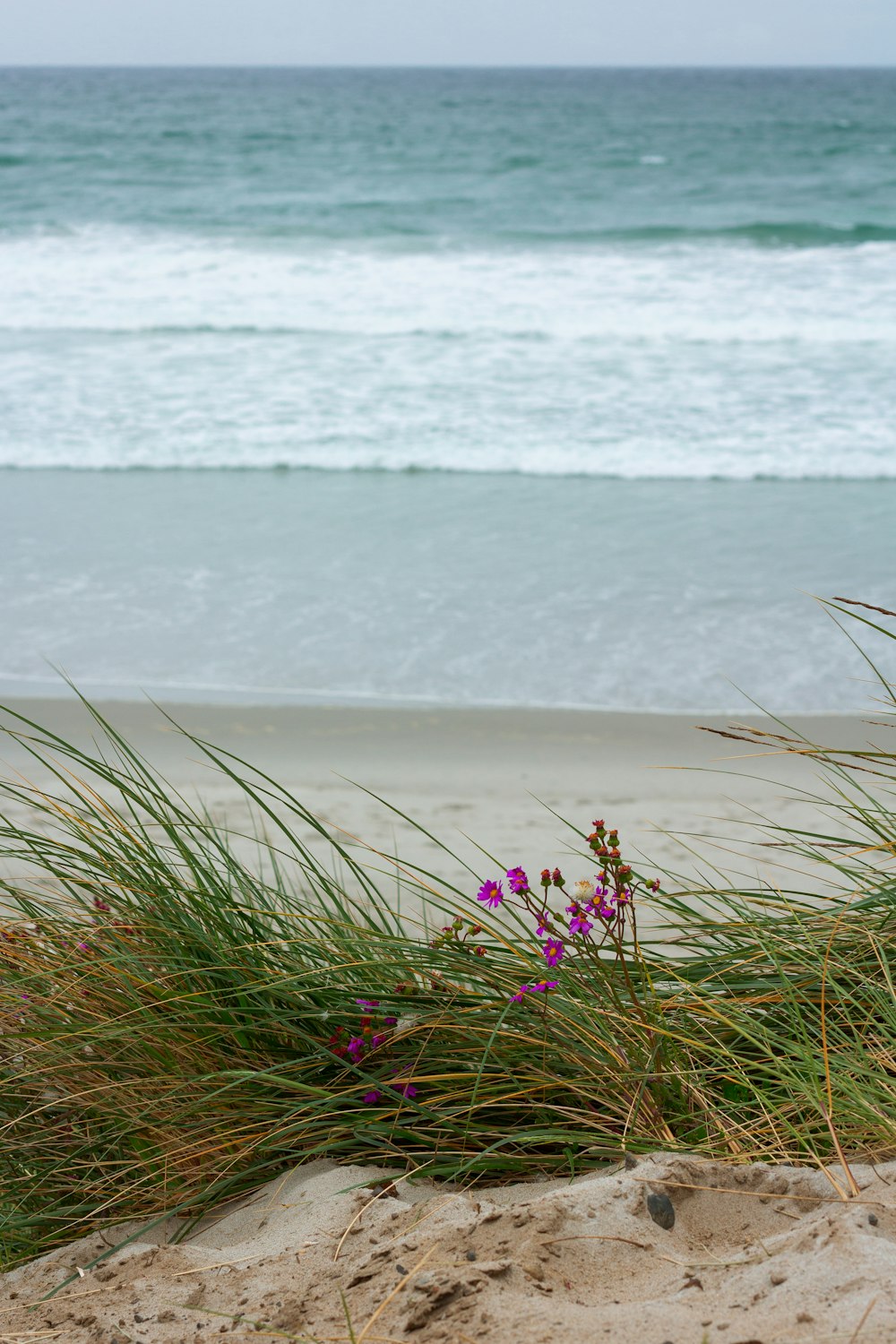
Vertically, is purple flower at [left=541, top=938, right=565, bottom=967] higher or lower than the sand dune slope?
higher

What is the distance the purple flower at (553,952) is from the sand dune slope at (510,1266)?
0.32m

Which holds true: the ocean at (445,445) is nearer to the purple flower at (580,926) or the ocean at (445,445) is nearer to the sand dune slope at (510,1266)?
the purple flower at (580,926)

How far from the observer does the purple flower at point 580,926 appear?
73.8 inches

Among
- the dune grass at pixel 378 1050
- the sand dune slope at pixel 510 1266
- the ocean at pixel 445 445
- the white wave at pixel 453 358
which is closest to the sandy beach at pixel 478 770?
the ocean at pixel 445 445

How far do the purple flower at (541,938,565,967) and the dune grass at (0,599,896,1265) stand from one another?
5cm

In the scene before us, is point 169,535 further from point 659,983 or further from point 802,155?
point 802,155

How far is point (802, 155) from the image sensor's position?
105ft

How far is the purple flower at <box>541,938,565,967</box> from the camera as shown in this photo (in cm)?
188

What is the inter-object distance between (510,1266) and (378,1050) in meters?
0.48

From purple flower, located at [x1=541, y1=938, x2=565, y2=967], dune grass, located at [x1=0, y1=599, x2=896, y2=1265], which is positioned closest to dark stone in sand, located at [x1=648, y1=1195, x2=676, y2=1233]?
dune grass, located at [x1=0, y1=599, x2=896, y2=1265]

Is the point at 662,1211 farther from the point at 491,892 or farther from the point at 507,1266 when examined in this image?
the point at 491,892

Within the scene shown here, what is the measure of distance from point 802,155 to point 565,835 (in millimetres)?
32279

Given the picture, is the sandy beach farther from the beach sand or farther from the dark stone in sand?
the dark stone in sand

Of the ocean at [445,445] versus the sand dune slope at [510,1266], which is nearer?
the sand dune slope at [510,1266]
